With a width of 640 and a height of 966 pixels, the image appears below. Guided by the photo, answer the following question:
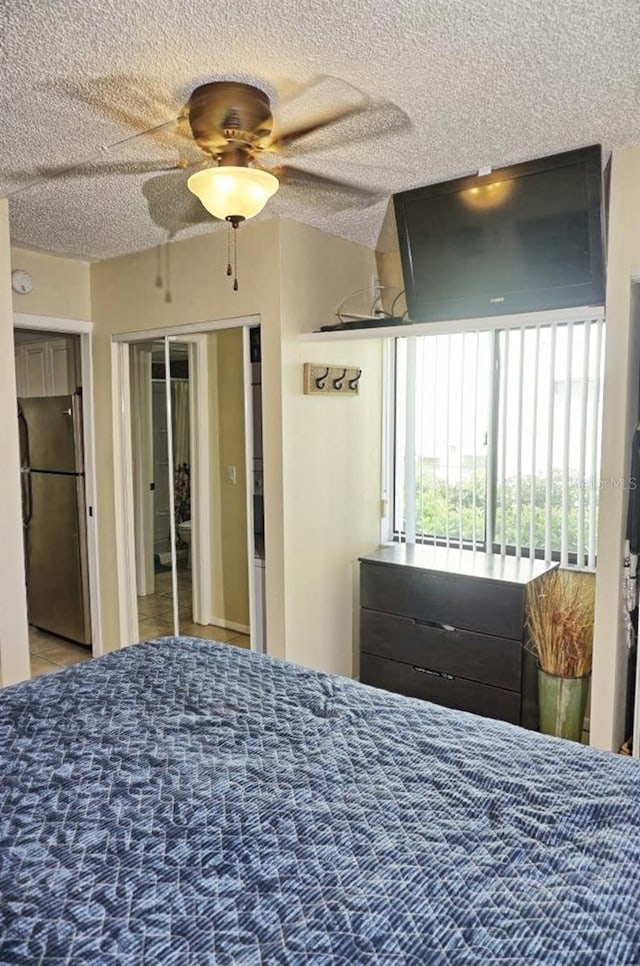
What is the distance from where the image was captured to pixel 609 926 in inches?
40.6

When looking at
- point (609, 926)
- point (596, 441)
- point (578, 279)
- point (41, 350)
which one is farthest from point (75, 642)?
point (609, 926)

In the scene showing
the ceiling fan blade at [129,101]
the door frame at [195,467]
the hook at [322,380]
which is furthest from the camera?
the door frame at [195,467]

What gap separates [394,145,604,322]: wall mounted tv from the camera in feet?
7.61

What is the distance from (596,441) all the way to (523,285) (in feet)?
2.72

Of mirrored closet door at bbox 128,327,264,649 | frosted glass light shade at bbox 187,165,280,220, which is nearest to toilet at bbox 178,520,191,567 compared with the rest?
mirrored closet door at bbox 128,327,264,649

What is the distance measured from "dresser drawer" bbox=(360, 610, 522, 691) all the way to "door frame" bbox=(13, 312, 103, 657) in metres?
1.89

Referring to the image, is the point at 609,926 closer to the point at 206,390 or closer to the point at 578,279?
the point at 578,279

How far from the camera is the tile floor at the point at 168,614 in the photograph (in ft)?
12.5

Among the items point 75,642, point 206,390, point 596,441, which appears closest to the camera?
point 596,441

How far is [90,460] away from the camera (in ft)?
13.8

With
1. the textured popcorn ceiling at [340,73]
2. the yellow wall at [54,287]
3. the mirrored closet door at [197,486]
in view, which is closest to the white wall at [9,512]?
the textured popcorn ceiling at [340,73]

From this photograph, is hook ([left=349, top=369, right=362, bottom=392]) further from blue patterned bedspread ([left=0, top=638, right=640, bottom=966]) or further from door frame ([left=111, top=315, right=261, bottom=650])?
blue patterned bedspread ([left=0, top=638, right=640, bottom=966])

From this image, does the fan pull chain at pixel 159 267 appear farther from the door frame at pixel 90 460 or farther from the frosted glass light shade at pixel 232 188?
the frosted glass light shade at pixel 232 188

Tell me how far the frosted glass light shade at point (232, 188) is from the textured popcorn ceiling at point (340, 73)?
0.23m
